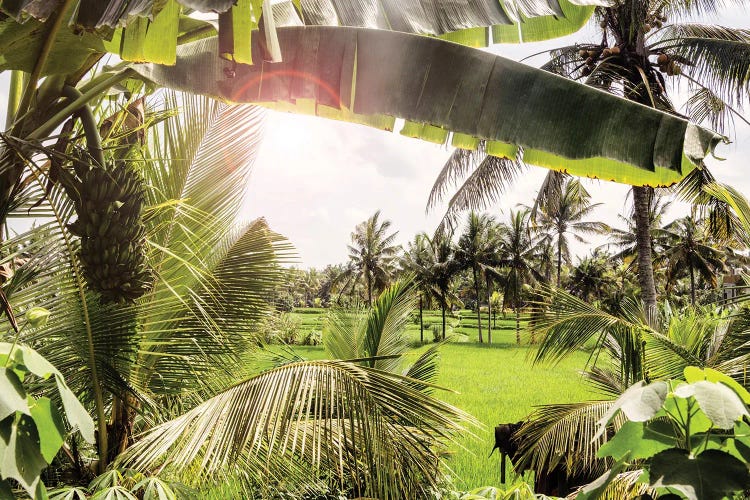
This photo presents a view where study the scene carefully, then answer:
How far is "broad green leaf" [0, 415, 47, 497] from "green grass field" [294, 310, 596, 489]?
379cm

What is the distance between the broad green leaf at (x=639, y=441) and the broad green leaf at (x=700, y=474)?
0.04 metres

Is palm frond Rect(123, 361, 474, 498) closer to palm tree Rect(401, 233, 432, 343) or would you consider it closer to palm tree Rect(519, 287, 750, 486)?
palm tree Rect(519, 287, 750, 486)

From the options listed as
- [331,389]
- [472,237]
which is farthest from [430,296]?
[331,389]

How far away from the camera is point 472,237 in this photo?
1030 inches

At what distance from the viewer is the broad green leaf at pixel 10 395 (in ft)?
1.83

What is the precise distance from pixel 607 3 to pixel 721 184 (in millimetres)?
2588

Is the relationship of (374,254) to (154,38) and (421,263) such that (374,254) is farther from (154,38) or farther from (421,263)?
(154,38)

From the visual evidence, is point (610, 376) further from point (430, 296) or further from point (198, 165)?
point (430, 296)

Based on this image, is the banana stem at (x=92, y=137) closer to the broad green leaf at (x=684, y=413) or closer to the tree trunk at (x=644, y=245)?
the broad green leaf at (x=684, y=413)

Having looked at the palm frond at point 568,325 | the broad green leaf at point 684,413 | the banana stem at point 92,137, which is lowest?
the palm frond at point 568,325

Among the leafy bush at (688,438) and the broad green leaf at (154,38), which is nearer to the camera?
the leafy bush at (688,438)

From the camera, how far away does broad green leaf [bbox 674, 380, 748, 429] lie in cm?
50

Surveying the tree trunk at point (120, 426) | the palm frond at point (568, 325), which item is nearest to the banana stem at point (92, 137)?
the tree trunk at point (120, 426)

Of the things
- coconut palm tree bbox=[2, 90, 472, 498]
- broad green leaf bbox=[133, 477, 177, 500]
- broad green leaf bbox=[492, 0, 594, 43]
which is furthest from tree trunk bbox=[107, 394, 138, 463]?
broad green leaf bbox=[492, 0, 594, 43]
